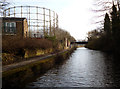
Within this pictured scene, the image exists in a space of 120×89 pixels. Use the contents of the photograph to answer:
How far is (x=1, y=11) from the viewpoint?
11055 millimetres

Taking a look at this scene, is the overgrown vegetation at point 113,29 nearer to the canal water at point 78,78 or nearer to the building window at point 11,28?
the canal water at point 78,78

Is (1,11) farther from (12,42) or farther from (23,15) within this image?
(23,15)

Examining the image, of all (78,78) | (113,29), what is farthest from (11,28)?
(78,78)

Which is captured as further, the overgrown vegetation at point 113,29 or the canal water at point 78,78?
the overgrown vegetation at point 113,29

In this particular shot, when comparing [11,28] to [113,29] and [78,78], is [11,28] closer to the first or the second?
[113,29]

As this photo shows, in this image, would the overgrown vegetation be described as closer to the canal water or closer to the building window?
the canal water

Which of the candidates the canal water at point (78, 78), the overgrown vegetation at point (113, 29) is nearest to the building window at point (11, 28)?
the canal water at point (78, 78)

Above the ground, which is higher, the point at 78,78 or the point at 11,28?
the point at 11,28

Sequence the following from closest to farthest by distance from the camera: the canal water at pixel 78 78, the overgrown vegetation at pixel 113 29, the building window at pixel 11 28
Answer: the canal water at pixel 78 78 → the building window at pixel 11 28 → the overgrown vegetation at pixel 113 29

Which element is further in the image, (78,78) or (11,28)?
(11,28)

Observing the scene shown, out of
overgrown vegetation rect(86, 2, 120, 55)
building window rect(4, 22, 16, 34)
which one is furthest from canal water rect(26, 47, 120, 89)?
overgrown vegetation rect(86, 2, 120, 55)

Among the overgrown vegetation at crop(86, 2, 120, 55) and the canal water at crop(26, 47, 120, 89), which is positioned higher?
the overgrown vegetation at crop(86, 2, 120, 55)

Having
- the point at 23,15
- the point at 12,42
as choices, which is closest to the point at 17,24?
the point at 23,15

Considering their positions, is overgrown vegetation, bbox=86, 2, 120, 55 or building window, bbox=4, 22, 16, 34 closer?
building window, bbox=4, 22, 16, 34
